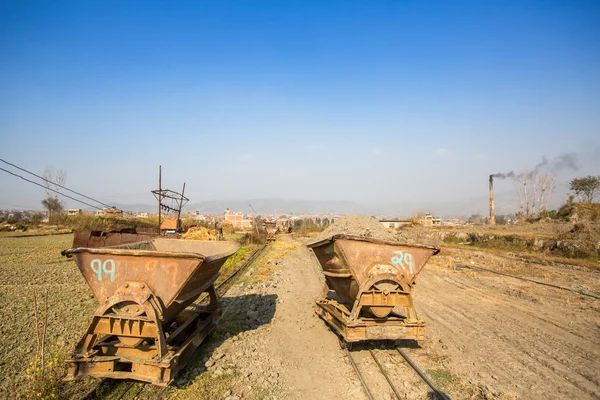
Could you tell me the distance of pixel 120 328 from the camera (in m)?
4.65

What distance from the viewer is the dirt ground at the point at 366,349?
5.08 metres

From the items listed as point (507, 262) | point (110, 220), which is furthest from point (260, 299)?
point (110, 220)

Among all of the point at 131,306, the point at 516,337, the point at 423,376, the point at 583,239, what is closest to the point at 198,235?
the point at 131,306

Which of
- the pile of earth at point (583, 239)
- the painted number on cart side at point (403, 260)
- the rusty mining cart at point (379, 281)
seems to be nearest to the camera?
the rusty mining cart at point (379, 281)

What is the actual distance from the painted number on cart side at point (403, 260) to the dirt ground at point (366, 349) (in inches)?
65.4

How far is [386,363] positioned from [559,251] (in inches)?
839

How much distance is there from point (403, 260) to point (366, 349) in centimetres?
193

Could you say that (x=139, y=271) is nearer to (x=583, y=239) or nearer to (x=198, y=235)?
(x=198, y=235)

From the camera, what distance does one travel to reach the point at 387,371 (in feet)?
18.3

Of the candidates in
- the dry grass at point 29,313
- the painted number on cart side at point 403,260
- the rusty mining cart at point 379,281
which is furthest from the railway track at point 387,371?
the dry grass at point 29,313

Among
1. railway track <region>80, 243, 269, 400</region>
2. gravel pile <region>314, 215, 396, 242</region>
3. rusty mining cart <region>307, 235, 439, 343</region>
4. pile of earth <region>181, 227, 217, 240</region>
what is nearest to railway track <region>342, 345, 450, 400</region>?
rusty mining cart <region>307, 235, 439, 343</region>

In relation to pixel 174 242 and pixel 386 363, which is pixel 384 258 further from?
pixel 174 242

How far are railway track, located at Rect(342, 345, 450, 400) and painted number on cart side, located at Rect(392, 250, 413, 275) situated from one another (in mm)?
1528

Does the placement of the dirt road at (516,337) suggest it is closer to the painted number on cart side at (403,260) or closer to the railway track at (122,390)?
the painted number on cart side at (403,260)
